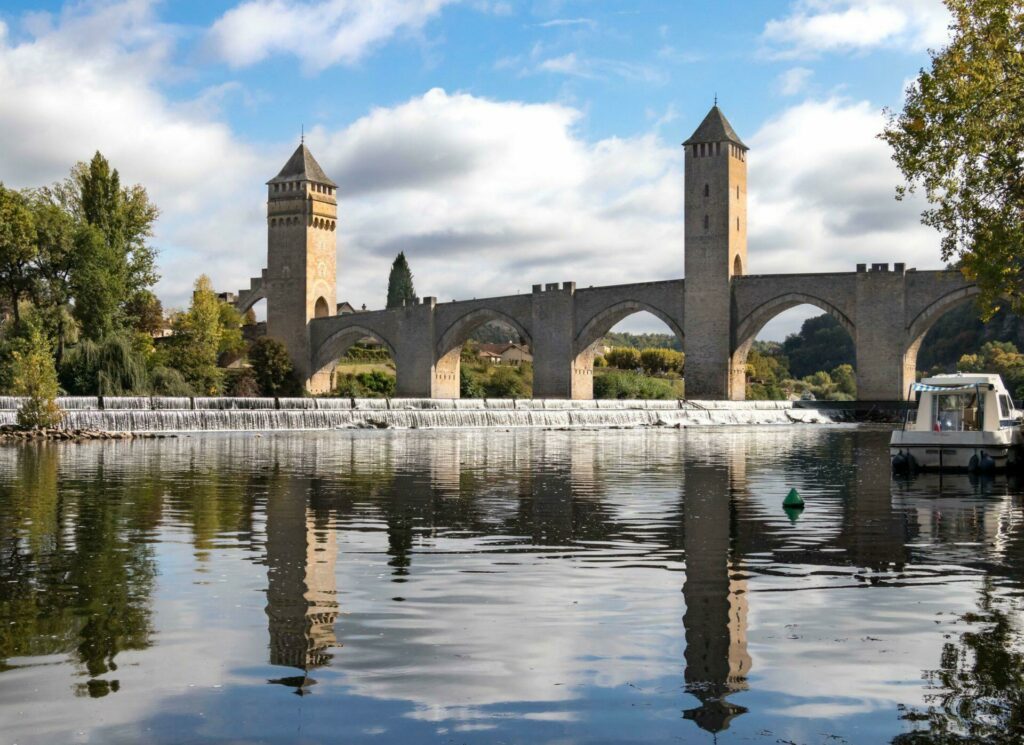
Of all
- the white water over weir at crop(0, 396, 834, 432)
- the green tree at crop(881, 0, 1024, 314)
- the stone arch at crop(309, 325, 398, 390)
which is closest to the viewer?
the green tree at crop(881, 0, 1024, 314)

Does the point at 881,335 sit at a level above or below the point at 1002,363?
above

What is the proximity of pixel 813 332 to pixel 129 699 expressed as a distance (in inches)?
3993

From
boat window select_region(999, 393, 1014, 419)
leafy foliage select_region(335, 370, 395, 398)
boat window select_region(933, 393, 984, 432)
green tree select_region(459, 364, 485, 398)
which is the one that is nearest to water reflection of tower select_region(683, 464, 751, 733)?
boat window select_region(933, 393, 984, 432)

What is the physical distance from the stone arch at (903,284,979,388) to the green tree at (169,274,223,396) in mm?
25998

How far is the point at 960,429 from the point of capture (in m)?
16.9

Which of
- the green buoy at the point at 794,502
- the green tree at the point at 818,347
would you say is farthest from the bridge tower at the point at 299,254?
the green buoy at the point at 794,502

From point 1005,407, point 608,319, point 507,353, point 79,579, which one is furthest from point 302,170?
point 79,579

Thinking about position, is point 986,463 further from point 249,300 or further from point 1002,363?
point 249,300

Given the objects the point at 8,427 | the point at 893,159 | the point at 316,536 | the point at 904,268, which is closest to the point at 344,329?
the point at 904,268

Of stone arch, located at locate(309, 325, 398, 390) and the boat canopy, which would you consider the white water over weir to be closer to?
the boat canopy

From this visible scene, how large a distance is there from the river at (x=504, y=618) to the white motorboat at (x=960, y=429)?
414 centimetres

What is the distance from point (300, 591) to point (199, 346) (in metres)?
41.9

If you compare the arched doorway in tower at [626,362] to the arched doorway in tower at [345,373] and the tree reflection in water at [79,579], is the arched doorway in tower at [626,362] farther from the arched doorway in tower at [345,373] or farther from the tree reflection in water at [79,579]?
the tree reflection in water at [79,579]

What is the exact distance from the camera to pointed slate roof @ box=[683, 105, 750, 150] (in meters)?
48.2
